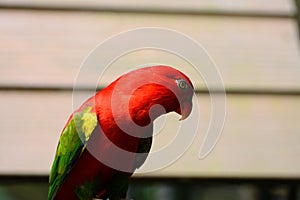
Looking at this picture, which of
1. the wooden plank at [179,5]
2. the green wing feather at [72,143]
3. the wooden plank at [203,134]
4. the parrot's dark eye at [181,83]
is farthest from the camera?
the wooden plank at [179,5]

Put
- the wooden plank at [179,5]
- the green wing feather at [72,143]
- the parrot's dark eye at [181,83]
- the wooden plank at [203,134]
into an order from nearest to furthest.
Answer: the parrot's dark eye at [181,83] < the green wing feather at [72,143] < the wooden plank at [203,134] < the wooden plank at [179,5]

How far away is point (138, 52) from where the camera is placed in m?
1.62

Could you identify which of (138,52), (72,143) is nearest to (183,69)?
(138,52)

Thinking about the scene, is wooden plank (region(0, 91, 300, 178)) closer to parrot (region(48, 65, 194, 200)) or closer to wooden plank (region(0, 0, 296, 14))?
wooden plank (region(0, 0, 296, 14))

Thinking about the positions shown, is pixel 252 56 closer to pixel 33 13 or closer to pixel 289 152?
pixel 289 152

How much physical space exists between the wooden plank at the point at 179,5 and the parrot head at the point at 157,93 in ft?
2.24

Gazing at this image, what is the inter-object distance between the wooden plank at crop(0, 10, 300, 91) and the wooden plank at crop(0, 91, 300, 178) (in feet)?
0.14

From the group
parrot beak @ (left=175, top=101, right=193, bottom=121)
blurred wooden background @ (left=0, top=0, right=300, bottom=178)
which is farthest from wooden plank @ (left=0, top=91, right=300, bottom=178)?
parrot beak @ (left=175, top=101, right=193, bottom=121)

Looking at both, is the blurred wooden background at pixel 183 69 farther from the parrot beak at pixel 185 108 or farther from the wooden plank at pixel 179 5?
the parrot beak at pixel 185 108

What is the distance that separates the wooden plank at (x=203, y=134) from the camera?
4.96 ft

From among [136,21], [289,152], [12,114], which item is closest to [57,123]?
[12,114]

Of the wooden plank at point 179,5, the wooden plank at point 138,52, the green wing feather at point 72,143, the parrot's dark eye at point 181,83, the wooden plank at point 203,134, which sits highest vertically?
the wooden plank at point 179,5

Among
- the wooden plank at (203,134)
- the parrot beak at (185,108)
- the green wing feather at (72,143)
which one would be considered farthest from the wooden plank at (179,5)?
the parrot beak at (185,108)

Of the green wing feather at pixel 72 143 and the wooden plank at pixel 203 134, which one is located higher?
the wooden plank at pixel 203 134
